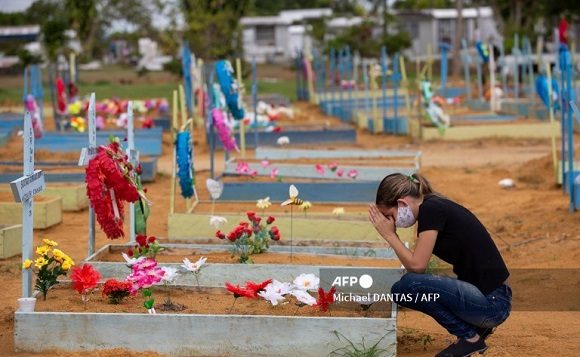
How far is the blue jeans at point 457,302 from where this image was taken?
626cm

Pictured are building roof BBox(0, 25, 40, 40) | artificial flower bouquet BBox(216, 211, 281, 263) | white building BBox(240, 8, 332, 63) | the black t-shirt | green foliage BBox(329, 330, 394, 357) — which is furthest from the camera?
white building BBox(240, 8, 332, 63)

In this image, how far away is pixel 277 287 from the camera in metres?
7.15

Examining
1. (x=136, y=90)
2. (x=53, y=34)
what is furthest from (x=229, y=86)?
(x=53, y=34)

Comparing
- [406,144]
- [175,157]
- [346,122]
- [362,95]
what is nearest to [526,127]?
[406,144]

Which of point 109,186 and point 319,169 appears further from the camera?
point 319,169

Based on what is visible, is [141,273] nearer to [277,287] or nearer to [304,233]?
[277,287]

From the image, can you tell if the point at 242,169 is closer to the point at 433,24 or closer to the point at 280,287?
the point at 280,287

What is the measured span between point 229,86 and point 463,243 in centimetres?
852

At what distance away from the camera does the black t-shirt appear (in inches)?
244

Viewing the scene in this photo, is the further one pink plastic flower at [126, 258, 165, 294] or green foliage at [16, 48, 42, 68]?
green foliage at [16, 48, 42, 68]

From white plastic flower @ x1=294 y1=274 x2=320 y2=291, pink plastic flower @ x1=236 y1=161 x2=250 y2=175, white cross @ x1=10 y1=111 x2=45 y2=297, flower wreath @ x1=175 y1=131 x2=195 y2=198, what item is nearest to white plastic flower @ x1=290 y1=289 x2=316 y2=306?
white plastic flower @ x1=294 y1=274 x2=320 y2=291

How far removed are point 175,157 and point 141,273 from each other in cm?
392

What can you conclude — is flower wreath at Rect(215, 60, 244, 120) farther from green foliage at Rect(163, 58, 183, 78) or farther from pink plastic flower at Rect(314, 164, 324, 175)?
green foliage at Rect(163, 58, 183, 78)

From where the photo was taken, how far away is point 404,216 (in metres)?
6.27
